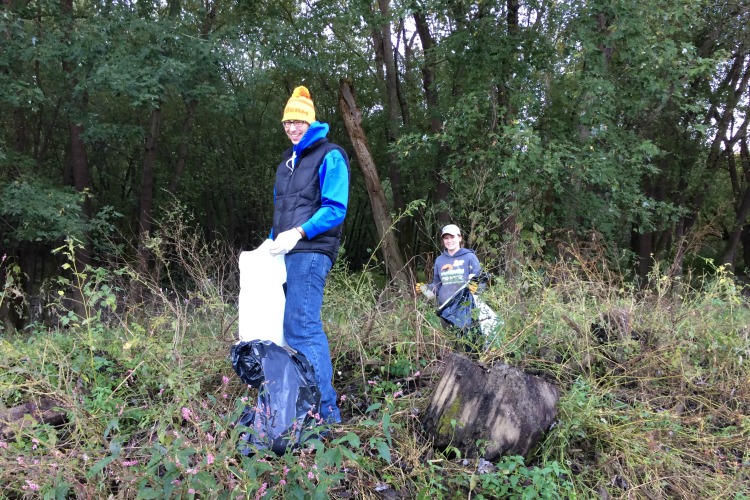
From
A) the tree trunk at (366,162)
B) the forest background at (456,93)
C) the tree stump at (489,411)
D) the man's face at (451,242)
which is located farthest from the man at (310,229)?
the tree trunk at (366,162)

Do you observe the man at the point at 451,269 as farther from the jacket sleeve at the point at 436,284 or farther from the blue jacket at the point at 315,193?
the blue jacket at the point at 315,193

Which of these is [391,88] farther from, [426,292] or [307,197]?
[307,197]

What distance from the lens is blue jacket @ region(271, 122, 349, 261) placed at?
2764mm

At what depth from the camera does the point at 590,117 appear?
25.4ft

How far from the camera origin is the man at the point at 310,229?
274 cm

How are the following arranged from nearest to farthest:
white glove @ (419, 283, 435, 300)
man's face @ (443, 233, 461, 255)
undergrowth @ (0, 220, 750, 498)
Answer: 1. undergrowth @ (0, 220, 750, 498)
2. white glove @ (419, 283, 435, 300)
3. man's face @ (443, 233, 461, 255)

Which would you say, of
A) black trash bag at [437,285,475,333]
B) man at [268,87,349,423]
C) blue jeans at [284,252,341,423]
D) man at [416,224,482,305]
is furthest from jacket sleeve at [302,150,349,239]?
man at [416,224,482,305]

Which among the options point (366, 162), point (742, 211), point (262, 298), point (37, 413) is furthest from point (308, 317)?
point (742, 211)

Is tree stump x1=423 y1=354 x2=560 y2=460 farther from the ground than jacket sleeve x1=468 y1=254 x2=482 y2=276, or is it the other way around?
jacket sleeve x1=468 y1=254 x2=482 y2=276

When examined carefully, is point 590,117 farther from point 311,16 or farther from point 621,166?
point 311,16

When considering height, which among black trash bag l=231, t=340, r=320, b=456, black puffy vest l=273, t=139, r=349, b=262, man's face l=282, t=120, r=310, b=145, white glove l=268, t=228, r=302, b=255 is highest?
man's face l=282, t=120, r=310, b=145

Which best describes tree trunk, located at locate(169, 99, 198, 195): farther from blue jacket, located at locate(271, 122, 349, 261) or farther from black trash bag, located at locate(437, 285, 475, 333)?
blue jacket, located at locate(271, 122, 349, 261)

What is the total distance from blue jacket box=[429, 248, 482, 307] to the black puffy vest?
1.67m

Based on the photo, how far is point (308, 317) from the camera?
276cm
